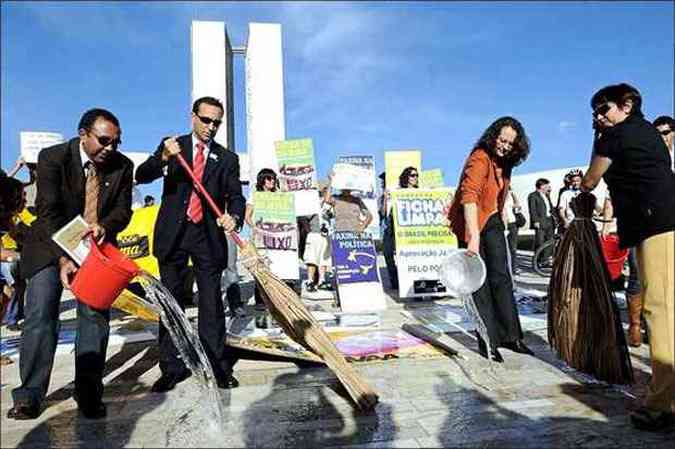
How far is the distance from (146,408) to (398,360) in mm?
1737

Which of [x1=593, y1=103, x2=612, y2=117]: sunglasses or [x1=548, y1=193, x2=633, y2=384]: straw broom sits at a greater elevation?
[x1=593, y1=103, x2=612, y2=117]: sunglasses

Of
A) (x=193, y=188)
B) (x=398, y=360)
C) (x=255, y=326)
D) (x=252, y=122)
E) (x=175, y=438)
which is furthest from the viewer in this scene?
(x=252, y=122)

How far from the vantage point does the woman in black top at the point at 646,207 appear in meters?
2.60

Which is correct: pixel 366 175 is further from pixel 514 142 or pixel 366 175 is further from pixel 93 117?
pixel 93 117

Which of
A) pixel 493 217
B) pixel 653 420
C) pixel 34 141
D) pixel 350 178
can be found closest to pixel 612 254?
pixel 493 217

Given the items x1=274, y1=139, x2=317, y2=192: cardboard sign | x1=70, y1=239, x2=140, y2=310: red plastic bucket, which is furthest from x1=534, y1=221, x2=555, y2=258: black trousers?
x1=70, y1=239, x2=140, y2=310: red plastic bucket

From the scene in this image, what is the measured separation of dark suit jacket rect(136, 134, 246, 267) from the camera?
357 centimetres

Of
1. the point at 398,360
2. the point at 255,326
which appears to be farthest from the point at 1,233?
the point at 255,326

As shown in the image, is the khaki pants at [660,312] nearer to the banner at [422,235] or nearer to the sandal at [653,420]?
the sandal at [653,420]

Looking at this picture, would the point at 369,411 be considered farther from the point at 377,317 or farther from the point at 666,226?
the point at 377,317

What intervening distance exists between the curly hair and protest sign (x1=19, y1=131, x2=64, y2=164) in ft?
16.2

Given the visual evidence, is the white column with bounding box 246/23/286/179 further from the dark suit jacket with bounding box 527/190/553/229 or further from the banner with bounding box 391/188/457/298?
the dark suit jacket with bounding box 527/190/553/229

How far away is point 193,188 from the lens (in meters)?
3.61

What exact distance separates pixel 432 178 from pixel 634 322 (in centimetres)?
651
